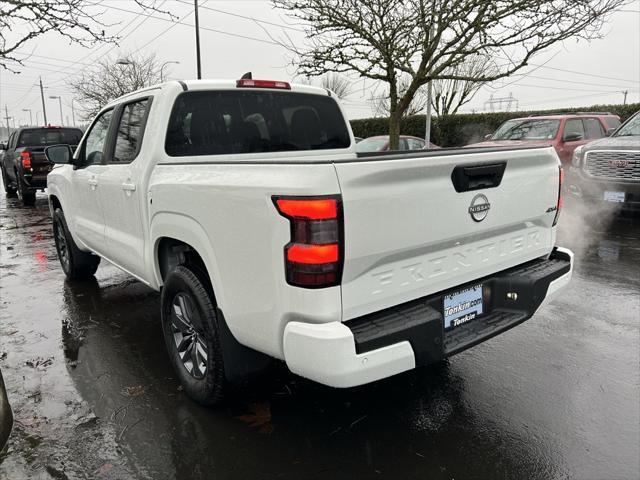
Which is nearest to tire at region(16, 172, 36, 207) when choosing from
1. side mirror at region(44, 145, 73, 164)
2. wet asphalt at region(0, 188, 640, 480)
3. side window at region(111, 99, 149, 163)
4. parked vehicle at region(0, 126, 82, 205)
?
parked vehicle at region(0, 126, 82, 205)

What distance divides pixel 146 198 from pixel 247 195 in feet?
4.36

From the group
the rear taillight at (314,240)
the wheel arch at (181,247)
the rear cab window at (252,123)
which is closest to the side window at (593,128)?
the rear cab window at (252,123)

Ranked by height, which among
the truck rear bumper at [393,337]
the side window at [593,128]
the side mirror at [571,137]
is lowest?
the truck rear bumper at [393,337]

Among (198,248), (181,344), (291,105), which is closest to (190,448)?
(181,344)

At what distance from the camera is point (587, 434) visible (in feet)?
8.68

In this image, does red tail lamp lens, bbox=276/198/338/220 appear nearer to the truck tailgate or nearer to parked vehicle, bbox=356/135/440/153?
the truck tailgate

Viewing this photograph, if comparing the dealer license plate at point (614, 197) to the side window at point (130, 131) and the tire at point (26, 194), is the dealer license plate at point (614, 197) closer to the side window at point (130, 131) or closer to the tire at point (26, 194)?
the side window at point (130, 131)

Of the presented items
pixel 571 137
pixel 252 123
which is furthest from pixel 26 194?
pixel 571 137

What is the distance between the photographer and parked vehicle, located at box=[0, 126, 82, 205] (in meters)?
12.6

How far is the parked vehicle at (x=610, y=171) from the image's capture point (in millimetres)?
7543

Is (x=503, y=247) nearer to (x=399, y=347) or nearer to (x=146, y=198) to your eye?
(x=399, y=347)

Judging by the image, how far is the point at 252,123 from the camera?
12.3 ft

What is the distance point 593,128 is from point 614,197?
4.15 metres

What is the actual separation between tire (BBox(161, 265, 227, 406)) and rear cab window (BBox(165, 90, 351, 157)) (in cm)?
97
